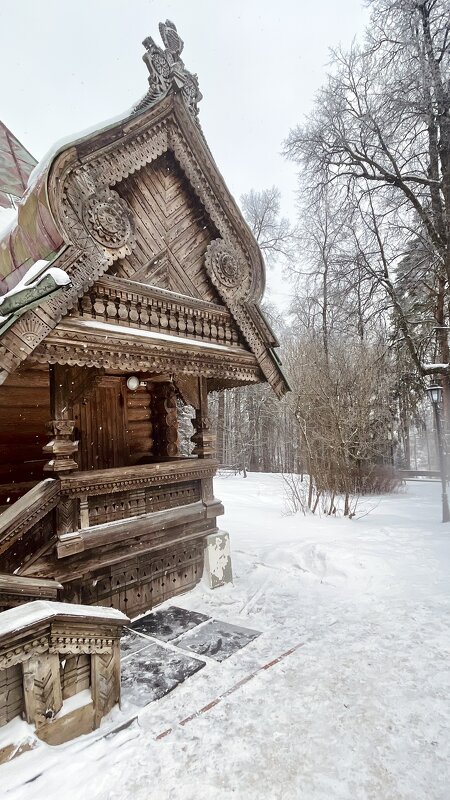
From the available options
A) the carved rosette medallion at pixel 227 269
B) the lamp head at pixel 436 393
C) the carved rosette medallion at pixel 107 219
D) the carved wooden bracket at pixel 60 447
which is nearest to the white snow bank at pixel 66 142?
the carved rosette medallion at pixel 107 219

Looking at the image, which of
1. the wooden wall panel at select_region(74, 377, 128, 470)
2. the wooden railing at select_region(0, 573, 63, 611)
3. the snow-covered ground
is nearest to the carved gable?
the wooden wall panel at select_region(74, 377, 128, 470)

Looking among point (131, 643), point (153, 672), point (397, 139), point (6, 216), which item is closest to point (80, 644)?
point (153, 672)

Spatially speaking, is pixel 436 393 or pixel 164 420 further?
pixel 436 393

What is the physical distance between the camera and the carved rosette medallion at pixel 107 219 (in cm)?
428

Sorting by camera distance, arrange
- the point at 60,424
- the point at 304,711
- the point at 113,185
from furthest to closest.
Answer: the point at 113,185 → the point at 60,424 → the point at 304,711

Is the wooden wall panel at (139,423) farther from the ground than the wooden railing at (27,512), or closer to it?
farther from the ground

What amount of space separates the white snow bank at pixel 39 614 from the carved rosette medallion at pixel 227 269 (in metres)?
4.14

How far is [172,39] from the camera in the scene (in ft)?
16.8

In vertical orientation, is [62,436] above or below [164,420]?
below

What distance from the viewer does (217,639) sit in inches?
186

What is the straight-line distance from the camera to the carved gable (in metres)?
5.05

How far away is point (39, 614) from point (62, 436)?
1.84 meters

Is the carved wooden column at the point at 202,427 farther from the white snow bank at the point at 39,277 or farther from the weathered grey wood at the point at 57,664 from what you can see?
the weathered grey wood at the point at 57,664

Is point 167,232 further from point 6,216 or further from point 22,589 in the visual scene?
point 22,589
